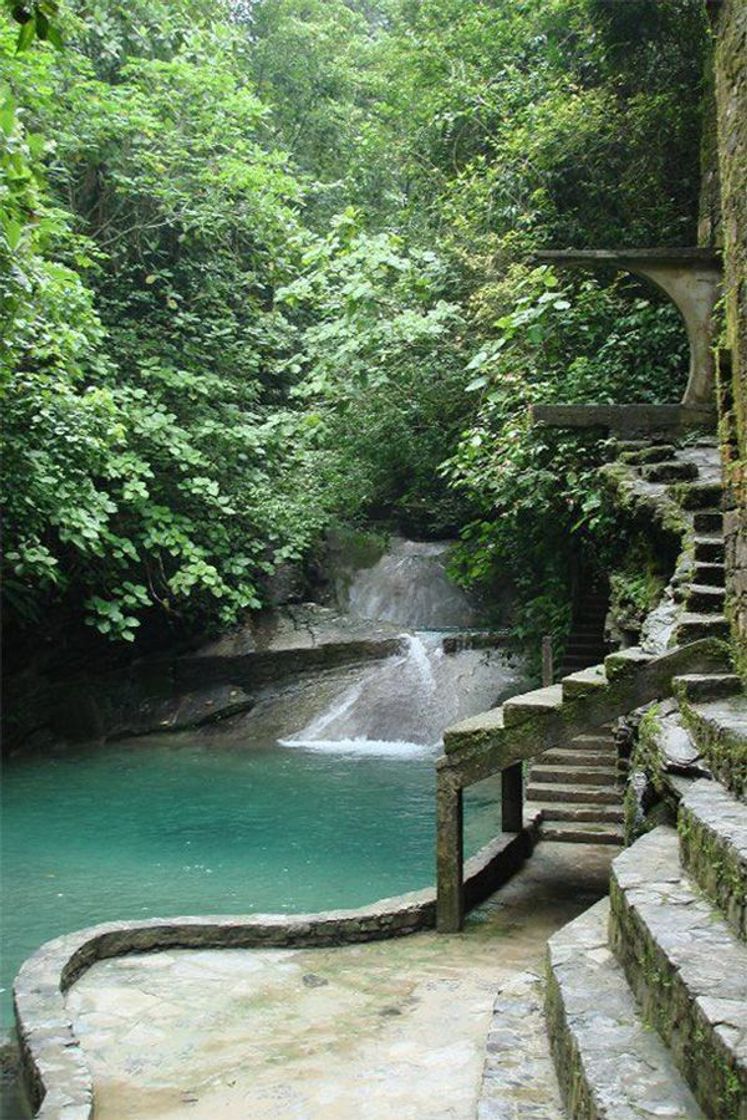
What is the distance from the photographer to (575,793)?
8664 mm

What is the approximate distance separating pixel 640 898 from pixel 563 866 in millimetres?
4080

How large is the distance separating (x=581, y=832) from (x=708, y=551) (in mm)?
2718

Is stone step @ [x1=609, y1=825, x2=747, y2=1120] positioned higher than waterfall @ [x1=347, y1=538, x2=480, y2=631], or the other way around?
waterfall @ [x1=347, y1=538, x2=480, y2=631]

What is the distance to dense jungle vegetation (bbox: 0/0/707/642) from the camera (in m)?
11.2

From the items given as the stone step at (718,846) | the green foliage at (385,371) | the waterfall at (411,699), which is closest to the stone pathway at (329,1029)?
the stone step at (718,846)

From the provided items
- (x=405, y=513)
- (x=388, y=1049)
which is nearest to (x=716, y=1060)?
(x=388, y=1049)

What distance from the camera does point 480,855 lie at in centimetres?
725

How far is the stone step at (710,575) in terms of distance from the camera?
6.31 meters

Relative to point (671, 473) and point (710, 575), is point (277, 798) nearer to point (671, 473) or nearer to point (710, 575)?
point (671, 473)

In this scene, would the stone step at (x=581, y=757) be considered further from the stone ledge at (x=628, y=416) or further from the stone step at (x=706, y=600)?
the stone step at (x=706, y=600)

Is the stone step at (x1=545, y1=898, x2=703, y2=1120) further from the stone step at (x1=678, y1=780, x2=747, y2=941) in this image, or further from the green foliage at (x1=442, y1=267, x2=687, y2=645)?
the green foliage at (x1=442, y1=267, x2=687, y2=645)

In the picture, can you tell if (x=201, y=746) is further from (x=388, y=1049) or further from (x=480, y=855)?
(x=388, y=1049)

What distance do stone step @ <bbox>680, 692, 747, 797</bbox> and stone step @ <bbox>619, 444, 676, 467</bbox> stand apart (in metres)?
4.31

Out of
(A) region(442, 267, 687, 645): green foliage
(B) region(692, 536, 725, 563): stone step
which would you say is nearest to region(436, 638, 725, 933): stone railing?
(B) region(692, 536, 725, 563): stone step
